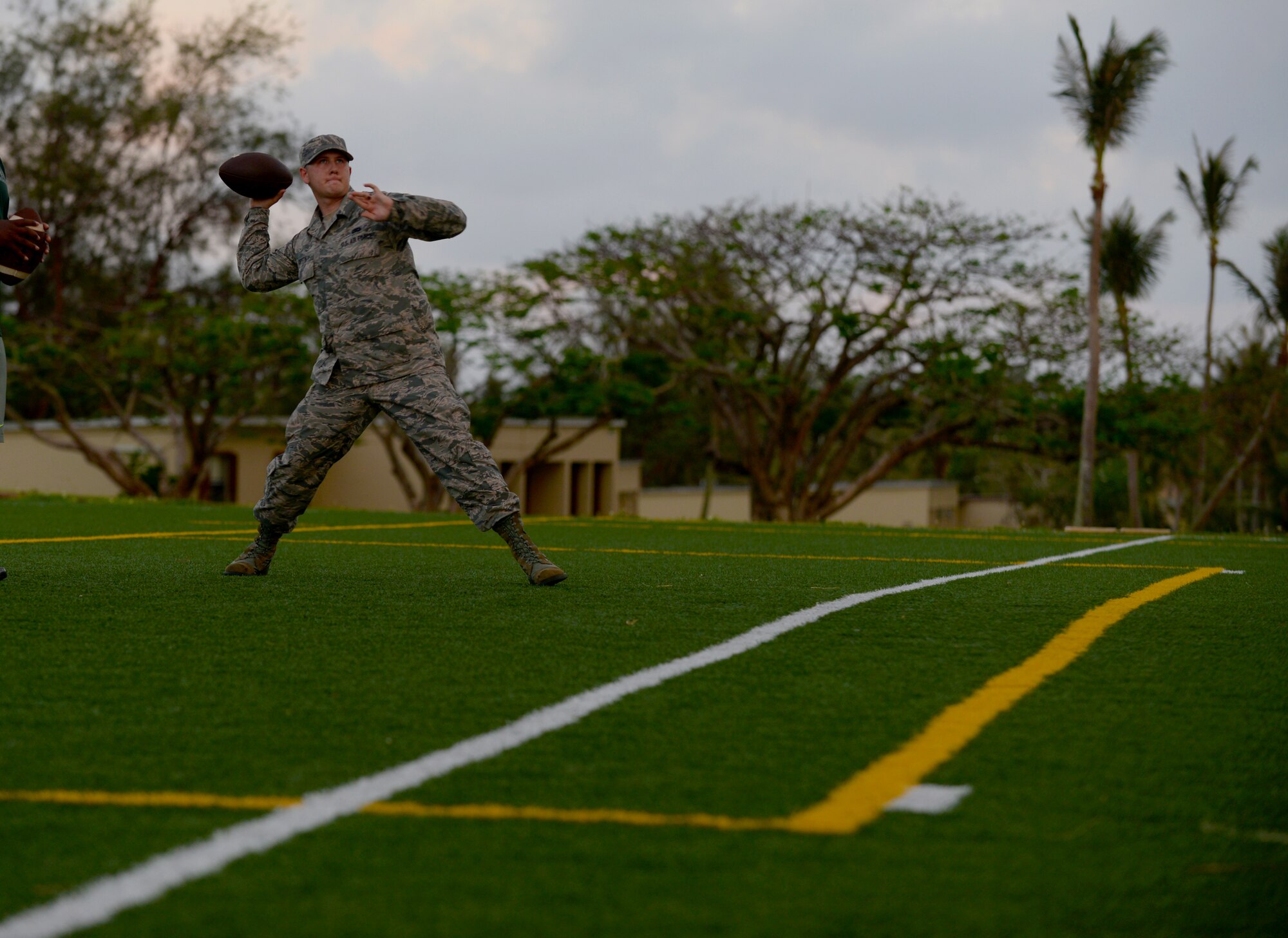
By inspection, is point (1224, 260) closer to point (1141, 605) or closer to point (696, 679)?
point (1141, 605)

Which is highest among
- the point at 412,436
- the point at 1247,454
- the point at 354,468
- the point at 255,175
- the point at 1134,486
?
the point at 1247,454

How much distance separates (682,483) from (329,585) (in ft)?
152

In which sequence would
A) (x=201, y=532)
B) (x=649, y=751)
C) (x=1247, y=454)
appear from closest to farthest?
(x=649, y=751)
(x=201, y=532)
(x=1247, y=454)

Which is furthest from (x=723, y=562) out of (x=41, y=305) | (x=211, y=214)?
(x=41, y=305)

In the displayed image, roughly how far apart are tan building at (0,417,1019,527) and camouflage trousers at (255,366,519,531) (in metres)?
22.4

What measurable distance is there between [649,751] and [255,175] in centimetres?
409

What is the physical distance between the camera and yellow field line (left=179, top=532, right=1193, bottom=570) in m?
7.59

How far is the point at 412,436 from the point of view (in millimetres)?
5879

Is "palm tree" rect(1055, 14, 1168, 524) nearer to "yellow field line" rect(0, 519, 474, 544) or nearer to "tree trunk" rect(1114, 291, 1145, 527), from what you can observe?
"tree trunk" rect(1114, 291, 1145, 527)

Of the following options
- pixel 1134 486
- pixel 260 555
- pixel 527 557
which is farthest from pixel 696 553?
pixel 1134 486

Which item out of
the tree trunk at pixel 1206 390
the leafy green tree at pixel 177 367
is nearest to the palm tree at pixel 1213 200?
the tree trunk at pixel 1206 390

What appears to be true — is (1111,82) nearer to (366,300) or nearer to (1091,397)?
(1091,397)

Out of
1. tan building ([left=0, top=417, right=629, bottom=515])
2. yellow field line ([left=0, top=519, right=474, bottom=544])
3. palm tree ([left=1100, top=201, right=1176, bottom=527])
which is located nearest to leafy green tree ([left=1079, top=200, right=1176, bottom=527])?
palm tree ([left=1100, top=201, right=1176, bottom=527])

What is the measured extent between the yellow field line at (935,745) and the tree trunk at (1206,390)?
82.1ft
